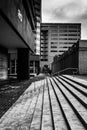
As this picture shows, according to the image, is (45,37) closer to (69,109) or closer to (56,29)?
(56,29)

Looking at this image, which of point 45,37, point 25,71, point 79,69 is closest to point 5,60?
point 25,71

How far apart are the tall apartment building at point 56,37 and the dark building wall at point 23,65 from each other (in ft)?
228

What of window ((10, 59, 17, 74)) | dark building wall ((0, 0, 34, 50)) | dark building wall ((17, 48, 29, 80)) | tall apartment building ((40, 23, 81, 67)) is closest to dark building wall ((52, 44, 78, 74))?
dark building wall ((17, 48, 29, 80))

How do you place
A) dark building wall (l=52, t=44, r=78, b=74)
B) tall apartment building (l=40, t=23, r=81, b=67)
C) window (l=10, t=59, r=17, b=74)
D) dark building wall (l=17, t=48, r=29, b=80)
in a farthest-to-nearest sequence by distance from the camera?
tall apartment building (l=40, t=23, r=81, b=67), window (l=10, t=59, r=17, b=74), dark building wall (l=17, t=48, r=29, b=80), dark building wall (l=52, t=44, r=78, b=74)

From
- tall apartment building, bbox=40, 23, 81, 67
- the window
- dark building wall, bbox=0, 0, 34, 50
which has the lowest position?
the window

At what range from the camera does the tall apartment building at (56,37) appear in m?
92.3

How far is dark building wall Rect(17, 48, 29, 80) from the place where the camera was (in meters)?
20.2

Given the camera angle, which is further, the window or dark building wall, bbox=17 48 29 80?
the window

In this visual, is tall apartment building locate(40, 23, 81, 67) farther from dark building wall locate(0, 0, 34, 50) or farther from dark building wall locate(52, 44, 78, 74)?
dark building wall locate(0, 0, 34, 50)

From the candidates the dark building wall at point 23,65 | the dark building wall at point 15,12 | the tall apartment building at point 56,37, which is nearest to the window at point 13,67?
the dark building wall at point 23,65

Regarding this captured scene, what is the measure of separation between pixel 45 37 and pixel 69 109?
90.4 metres

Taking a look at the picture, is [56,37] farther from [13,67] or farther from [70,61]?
[70,61]

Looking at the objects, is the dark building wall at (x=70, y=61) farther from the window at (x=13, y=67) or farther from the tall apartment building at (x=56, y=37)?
the tall apartment building at (x=56, y=37)

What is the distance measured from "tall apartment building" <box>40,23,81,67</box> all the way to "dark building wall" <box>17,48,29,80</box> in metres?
69.5
